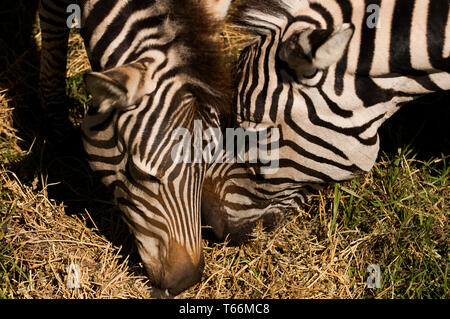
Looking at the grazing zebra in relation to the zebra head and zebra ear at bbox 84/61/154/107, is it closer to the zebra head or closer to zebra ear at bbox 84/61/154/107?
the zebra head

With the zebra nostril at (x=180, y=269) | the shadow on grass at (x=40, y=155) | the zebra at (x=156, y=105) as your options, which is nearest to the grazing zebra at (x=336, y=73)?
the zebra at (x=156, y=105)

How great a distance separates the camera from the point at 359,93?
3115 millimetres

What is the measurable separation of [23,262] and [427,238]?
3185 mm

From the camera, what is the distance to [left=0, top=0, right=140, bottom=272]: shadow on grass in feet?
13.9

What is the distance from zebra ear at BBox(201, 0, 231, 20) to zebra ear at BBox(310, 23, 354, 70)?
0.62m

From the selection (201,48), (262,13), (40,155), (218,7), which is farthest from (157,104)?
(40,155)

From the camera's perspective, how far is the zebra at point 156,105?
2805 mm

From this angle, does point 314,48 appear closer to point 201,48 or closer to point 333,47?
point 333,47

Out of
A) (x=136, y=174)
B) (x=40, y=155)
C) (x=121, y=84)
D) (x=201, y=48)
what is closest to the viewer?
(x=121, y=84)

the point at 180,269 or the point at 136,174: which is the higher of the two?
the point at 136,174

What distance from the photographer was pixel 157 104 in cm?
282

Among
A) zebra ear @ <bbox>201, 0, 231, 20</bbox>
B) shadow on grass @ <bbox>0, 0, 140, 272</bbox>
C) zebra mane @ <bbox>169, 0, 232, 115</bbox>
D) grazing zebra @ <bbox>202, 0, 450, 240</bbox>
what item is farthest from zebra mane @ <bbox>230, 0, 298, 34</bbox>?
shadow on grass @ <bbox>0, 0, 140, 272</bbox>

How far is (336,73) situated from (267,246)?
1.58 metres
